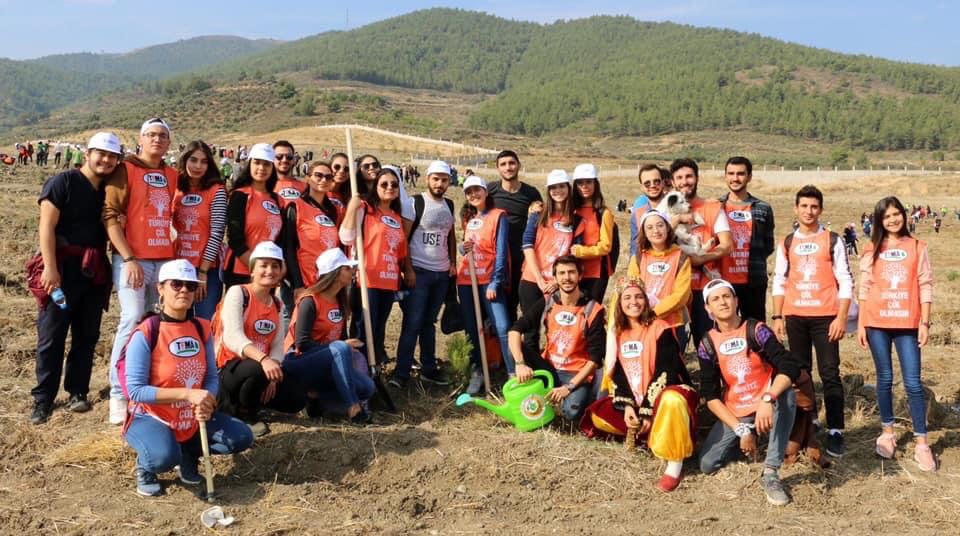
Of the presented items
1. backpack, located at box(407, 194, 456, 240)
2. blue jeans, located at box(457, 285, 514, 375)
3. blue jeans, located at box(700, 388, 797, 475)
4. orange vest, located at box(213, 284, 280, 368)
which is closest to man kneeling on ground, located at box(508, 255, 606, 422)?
blue jeans, located at box(457, 285, 514, 375)

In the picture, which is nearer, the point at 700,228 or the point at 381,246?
the point at 700,228

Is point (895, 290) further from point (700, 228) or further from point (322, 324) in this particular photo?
point (322, 324)

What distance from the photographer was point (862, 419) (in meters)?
6.57

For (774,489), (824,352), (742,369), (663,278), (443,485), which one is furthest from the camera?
(663,278)

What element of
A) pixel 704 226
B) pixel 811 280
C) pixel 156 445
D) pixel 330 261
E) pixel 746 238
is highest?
pixel 704 226

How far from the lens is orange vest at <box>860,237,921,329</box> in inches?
219

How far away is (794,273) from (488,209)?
97.2 inches

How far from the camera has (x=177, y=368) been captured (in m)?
4.67

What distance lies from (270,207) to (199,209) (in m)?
0.52

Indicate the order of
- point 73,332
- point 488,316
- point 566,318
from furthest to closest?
point 488,316
point 566,318
point 73,332

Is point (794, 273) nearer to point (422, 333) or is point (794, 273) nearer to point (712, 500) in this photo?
point (712, 500)

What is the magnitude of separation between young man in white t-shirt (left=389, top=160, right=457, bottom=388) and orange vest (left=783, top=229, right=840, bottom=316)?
270 cm

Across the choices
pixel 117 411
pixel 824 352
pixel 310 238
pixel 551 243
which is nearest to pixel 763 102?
pixel 551 243

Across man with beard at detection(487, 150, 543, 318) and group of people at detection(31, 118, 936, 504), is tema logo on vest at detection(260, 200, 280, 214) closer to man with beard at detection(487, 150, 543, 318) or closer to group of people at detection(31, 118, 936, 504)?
group of people at detection(31, 118, 936, 504)
